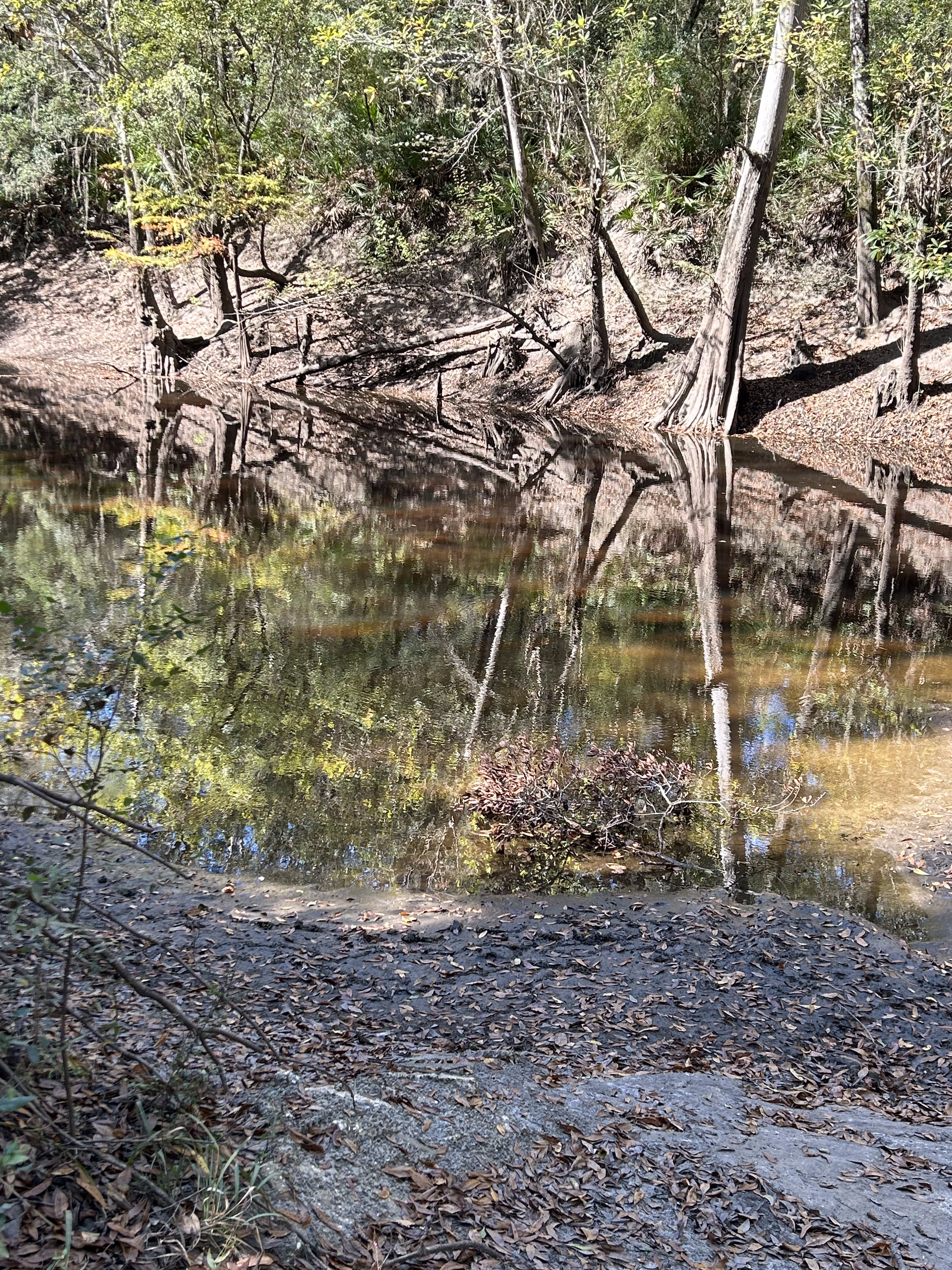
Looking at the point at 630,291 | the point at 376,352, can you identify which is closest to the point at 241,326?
the point at 376,352

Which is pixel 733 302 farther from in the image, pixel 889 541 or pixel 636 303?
pixel 889 541

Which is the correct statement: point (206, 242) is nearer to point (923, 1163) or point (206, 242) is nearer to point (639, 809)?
point (639, 809)

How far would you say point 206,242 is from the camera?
1174 inches

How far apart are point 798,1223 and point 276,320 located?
36336 mm

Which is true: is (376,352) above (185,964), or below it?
above

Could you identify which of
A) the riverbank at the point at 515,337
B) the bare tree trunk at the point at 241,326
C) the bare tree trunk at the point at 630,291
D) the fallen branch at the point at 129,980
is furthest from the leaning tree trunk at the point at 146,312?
the fallen branch at the point at 129,980

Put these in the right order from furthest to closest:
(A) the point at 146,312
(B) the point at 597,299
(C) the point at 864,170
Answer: (A) the point at 146,312 → (B) the point at 597,299 → (C) the point at 864,170

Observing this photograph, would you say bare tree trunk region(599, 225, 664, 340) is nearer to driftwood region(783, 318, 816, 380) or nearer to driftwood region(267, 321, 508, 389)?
driftwood region(783, 318, 816, 380)

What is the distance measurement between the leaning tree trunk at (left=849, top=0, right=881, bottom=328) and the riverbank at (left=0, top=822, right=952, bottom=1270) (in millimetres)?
20010

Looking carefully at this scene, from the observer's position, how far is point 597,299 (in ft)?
92.6

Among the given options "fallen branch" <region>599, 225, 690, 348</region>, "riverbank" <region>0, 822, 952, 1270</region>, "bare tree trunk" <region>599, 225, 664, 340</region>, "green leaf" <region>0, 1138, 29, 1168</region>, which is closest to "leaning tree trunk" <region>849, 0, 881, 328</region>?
"fallen branch" <region>599, 225, 690, 348</region>

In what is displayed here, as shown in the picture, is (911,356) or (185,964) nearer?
(185,964)

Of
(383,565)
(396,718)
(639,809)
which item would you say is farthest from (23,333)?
(639,809)

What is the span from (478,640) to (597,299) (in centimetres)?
1903
